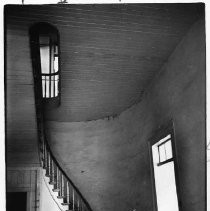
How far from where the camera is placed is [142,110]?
4.55m

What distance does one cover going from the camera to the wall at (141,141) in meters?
3.16

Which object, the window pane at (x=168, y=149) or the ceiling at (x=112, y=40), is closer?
the ceiling at (x=112, y=40)

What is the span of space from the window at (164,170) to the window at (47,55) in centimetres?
177

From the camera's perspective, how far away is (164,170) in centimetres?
412

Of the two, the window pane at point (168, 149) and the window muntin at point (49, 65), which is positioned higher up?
Answer: the window muntin at point (49, 65)

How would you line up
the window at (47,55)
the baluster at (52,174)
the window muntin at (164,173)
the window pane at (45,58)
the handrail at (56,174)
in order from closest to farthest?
the window at (47,55) → the window pane at (45,58) → the window muntin at (164,173) → the handrail at (56,174) → the baluster at (52,174)

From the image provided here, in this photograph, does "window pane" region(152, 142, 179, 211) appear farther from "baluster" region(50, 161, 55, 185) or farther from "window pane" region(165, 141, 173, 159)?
"baluster" region(50, 161, 55, 185)

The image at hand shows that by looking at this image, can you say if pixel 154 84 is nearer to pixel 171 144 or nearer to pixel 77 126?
pixel 171 144

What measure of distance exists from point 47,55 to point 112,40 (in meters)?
0.98

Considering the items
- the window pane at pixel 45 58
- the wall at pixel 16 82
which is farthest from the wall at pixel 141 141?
the window pane at pixel 45 58

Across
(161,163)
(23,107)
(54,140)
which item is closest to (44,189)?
(54,140)

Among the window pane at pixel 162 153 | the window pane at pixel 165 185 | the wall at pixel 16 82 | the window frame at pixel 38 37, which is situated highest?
the window frame at pixel 38 37

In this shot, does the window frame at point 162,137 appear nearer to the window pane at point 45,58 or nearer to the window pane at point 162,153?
the window pane at point 162,153

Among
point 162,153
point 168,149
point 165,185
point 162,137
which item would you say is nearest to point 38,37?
point 162,137
